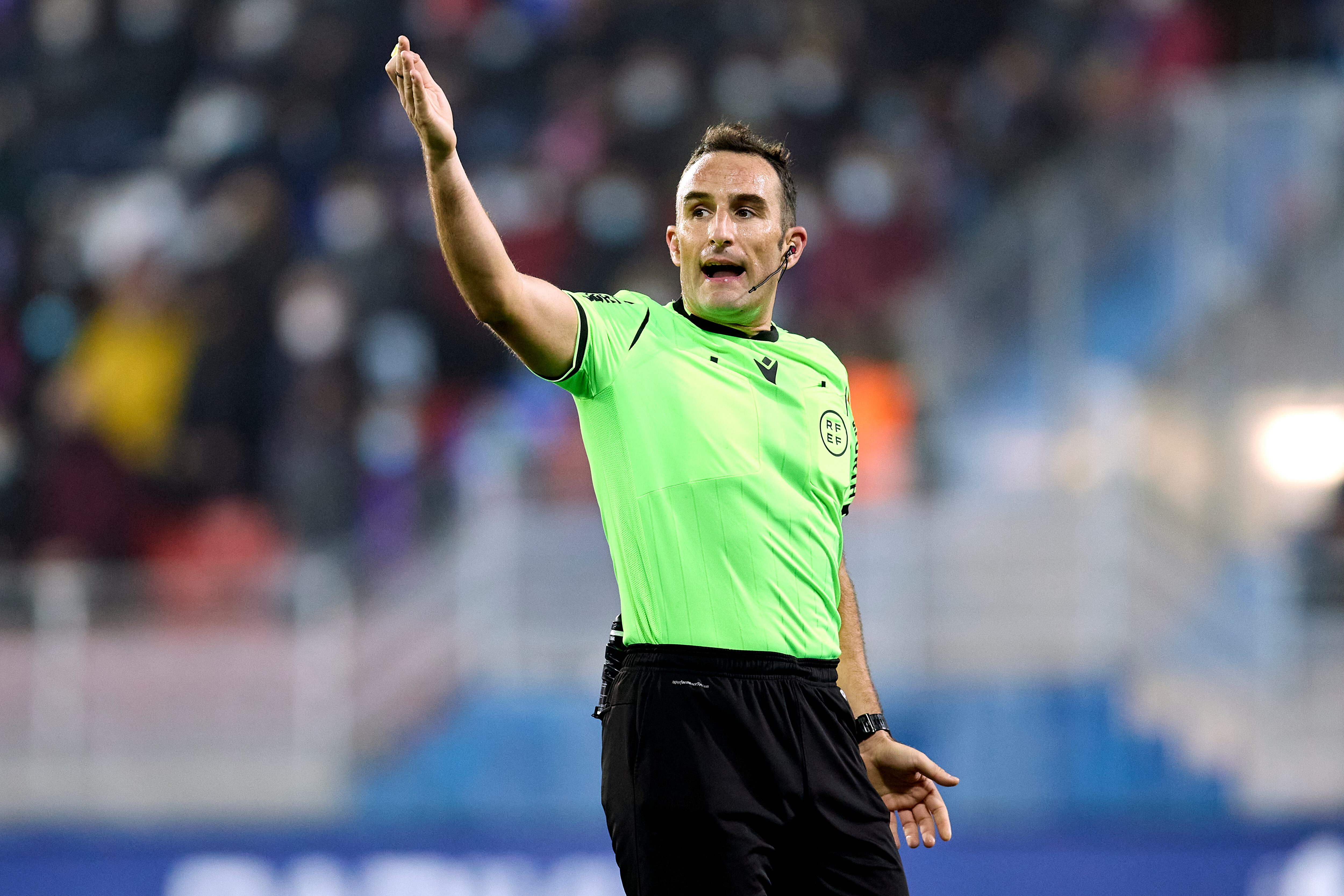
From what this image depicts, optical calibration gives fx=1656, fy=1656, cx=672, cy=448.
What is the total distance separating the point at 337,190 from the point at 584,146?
1.49m

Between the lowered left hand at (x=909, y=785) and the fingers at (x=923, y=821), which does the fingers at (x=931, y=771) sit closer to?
the lowered left hand at (x=909, y=785)

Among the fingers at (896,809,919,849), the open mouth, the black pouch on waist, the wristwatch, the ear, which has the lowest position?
the fingers at (896,809,919,849)

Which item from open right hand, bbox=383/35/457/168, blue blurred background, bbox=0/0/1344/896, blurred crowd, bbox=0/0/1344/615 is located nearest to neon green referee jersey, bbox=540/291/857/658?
open right hand, bbox=383/35/457/168

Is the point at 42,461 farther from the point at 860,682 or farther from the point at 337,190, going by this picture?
the point at 860,682

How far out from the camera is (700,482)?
9.87ft

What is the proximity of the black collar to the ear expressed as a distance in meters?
0.15

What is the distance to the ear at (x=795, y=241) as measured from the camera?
3.29 metres

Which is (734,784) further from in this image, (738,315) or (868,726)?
(738,315)

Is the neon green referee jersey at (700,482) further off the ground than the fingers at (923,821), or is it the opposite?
the neon green referee jersey at (700,482)

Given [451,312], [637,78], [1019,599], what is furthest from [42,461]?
[1019,599]

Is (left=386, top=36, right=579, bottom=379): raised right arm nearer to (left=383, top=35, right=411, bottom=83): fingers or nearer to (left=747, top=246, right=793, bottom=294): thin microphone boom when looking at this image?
(left=383, top=35, right=411, bottom=83): fingers

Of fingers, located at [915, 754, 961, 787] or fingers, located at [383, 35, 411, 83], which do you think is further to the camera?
fingers, located at [915, 754, 961, 787]

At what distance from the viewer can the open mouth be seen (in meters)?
3.16

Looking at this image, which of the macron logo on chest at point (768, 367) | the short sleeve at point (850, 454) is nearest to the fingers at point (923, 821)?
the short sleeve at point (850, 454)
